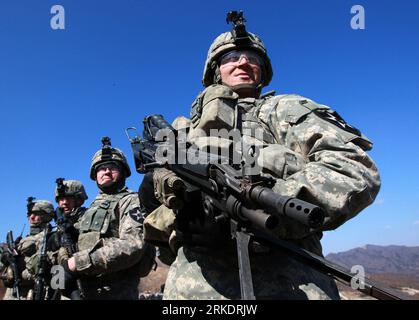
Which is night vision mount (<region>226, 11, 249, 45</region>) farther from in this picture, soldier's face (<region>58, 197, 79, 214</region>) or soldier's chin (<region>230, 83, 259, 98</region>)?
soldier's face (<region>58, 197, 79, 214</region>)

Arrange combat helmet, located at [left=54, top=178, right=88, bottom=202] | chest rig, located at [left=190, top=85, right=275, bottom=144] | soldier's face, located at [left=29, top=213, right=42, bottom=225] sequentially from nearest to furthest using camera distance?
chest rig, located at [left=190, top=85, right=275, bottom=144] → combat helmet, located at [left=54, top=178, right=88, bottom=202] → soldier's face, located at [left=29, top=213, right=42, bottom=225]

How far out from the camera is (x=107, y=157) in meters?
7.19

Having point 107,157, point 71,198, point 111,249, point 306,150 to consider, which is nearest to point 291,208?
point 306,150

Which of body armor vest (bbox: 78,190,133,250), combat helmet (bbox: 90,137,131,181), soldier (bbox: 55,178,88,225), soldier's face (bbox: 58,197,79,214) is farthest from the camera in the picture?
soldier's face (bbox: 58,197,79,214)

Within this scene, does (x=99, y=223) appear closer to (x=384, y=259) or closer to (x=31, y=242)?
(x=31, y=242)

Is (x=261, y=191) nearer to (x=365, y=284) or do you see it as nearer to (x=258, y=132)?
(x=365, y=284)

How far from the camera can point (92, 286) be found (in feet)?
18.2

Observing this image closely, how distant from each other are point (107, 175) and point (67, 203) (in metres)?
2.03

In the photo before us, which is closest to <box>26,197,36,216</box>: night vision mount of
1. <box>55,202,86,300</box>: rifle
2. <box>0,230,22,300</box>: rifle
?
<box>0,230,22,300</box>: rifle

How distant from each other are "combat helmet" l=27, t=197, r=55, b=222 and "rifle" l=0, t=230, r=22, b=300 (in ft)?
2.88

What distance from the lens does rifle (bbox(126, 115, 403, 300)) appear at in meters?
1.52

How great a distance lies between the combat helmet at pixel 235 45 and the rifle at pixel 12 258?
8.95m
